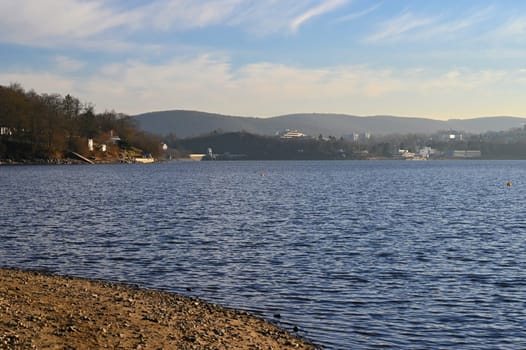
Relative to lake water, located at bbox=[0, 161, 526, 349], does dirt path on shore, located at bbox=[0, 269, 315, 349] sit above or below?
above

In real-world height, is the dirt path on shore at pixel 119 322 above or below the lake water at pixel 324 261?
above

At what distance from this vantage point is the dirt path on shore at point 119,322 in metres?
15.4

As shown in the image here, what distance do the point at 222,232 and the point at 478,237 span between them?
1559 cm

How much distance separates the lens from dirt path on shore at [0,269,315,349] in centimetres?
1540

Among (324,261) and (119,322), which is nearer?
(119,322)

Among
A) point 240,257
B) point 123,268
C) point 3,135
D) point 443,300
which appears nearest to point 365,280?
point 443,300

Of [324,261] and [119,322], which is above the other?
[119,322]

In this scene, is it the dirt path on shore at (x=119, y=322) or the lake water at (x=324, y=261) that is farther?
the lake water at (x=324, y=261)

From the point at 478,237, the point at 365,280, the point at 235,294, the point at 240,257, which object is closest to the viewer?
the point at 235,294

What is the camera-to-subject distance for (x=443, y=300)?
22141 millimetres

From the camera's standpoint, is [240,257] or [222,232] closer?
[240,257]

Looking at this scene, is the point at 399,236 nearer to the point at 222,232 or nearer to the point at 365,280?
the point at 222,232

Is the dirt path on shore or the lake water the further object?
the lake water

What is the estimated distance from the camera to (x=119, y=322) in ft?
57.3
